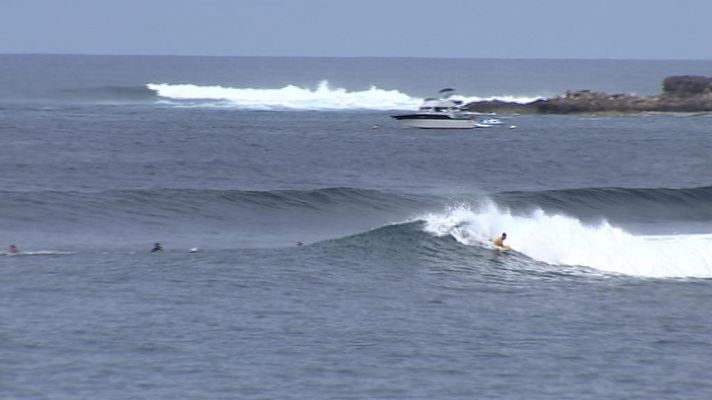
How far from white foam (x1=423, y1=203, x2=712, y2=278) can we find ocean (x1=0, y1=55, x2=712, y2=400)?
0.09 m

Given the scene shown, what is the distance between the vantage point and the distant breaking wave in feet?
373

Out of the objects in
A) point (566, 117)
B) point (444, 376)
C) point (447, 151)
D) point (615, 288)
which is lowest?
point (444, 376)

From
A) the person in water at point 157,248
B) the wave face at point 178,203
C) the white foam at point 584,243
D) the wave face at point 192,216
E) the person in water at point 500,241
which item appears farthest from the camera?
the wave face at point 178,203

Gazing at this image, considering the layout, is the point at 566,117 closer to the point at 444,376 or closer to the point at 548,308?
the point at 548,308

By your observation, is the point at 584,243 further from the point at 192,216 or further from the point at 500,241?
the point at 192,216

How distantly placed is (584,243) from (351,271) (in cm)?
740

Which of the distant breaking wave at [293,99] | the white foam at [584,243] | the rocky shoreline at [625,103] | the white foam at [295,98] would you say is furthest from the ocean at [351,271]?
the white foam at [295,98]

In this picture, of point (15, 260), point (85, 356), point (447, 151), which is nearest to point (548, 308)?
point (85, 356)

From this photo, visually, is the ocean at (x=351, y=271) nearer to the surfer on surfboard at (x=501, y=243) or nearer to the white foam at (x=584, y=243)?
the white foam at (x=584, y=243)

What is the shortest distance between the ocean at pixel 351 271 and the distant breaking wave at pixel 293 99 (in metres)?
45.0

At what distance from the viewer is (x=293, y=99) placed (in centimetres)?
12738

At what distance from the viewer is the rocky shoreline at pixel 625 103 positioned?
309 ft

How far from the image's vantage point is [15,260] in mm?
31125

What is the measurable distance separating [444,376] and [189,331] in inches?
204
